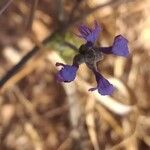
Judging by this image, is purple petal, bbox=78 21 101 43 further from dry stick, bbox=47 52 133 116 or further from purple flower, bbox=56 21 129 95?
dry stick, bbox=47 52 133 116

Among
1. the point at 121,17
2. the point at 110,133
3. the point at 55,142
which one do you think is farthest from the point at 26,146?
the point at 121,17

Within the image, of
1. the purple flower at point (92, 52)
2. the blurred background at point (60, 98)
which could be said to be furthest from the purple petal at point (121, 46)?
the blurred background at point (60, 98)

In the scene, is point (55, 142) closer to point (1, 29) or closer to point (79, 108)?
point (79, 108)

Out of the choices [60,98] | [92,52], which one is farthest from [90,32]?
[60,98]

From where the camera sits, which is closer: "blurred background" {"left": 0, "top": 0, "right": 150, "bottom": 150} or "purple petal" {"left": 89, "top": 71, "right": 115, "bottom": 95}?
"purple petal" {"left": 89, "top": 71, "right": 115, "bottom": 95}

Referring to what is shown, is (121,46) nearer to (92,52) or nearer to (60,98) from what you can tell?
(92,52)

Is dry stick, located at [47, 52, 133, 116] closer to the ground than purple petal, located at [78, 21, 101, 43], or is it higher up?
closer to the ground

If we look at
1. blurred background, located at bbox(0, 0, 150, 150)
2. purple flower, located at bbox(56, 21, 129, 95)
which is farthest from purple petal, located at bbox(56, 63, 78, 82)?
blurred background, located at bbox(0, 0, 150, 150)

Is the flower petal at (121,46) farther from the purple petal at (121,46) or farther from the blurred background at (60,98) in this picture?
the blurred background at (60,98)

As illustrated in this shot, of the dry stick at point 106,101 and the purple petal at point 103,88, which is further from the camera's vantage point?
the dry stick at point 106,101
